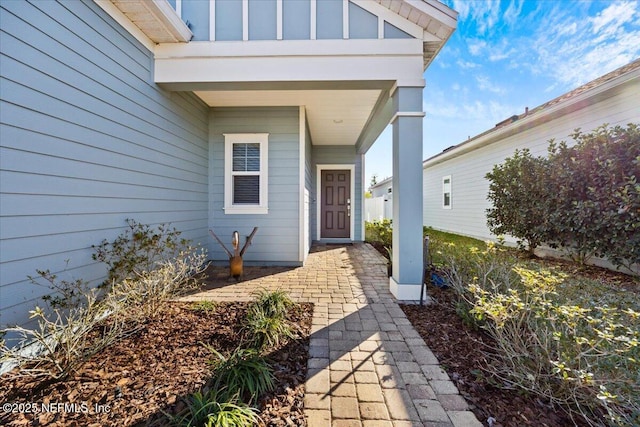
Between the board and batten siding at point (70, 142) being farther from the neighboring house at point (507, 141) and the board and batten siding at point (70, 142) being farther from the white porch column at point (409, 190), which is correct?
the neighboring house at point (507, 141)

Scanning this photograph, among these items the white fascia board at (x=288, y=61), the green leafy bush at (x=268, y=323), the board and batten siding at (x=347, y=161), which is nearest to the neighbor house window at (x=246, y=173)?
the white fascia board at (x=288, y=61)

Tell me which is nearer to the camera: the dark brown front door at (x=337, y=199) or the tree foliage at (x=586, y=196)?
the tree foliage at (x=586, y=196)

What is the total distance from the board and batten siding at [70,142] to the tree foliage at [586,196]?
6.42 metres

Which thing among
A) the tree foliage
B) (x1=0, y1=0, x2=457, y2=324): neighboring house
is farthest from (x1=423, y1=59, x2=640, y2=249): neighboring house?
(x1=0, y1=0, x2=457, y2=324): neighboring house

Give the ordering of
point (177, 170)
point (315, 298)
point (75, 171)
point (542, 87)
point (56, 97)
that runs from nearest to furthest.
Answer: point (56, 97)
point (75, 171)
point (315, 298)
point (177, 170)
point (542, 87)

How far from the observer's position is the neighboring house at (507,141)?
4438mm

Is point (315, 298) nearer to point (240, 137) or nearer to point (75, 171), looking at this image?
point (75, 171)

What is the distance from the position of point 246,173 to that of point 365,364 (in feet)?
13.3

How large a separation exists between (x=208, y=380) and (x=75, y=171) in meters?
2.22

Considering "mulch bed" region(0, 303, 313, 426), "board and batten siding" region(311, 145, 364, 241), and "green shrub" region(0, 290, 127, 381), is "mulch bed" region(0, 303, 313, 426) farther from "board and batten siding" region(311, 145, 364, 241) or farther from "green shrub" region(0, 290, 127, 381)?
"board and batten siding" region(311, 145, 364, 241)

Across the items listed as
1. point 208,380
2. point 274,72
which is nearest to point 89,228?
point 208,380

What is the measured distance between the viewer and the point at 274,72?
3529 mm

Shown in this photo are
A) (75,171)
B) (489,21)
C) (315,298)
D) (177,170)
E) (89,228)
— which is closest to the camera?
(75,171)

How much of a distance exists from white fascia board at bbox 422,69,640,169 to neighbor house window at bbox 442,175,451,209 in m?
1.86
